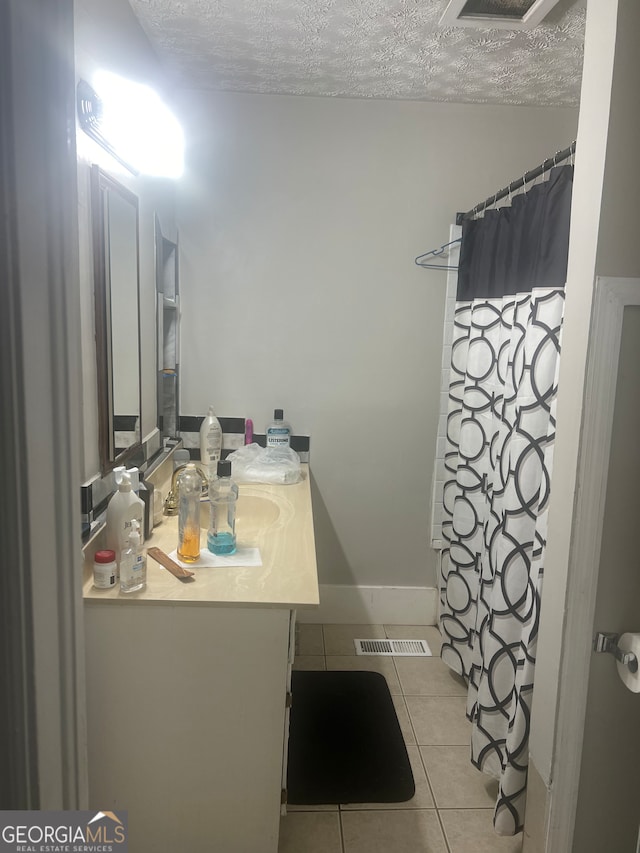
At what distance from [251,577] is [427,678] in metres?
1.35

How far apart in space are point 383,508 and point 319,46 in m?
1.89

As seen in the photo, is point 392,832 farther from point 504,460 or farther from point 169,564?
point 504,460

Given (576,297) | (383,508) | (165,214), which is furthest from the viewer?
(383,508)

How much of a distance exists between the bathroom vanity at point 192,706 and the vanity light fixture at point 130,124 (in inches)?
45.0

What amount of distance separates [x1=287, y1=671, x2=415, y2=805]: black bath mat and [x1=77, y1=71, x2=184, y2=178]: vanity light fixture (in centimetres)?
199

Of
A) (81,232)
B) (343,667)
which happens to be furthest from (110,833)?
(343,667)

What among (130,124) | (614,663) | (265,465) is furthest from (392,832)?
(130,124)

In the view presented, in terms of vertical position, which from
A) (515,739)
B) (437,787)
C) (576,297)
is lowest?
(437,787)

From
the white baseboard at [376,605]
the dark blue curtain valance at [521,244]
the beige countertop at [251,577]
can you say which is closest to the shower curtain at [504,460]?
the dark blue curtain valance at [521,244]

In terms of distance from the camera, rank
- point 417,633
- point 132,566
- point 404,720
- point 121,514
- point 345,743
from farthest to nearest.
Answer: point 417,633, point 404,720, point 345,743, point 121,514, point 132,566

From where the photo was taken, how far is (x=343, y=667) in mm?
2514

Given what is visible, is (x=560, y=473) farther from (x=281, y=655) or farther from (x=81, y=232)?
(x=81, y=232)

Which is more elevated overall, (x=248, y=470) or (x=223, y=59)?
(x=223, y=59)

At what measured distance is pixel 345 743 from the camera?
2.05 m
